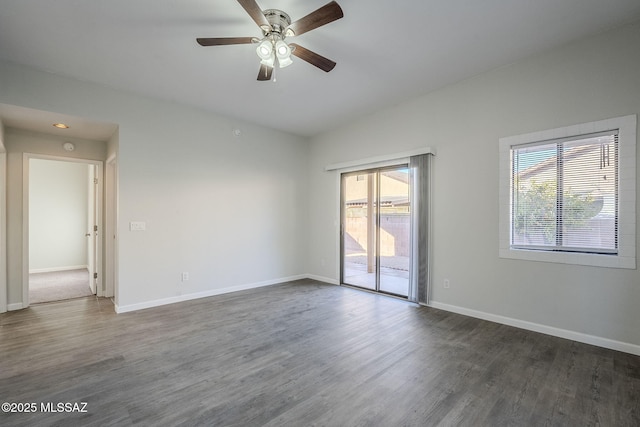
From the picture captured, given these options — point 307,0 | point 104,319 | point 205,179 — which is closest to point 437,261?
point 307,0

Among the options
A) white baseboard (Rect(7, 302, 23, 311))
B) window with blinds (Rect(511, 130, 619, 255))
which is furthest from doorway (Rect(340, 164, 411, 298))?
white baseboard (Rect(7, 302, 23, 311))

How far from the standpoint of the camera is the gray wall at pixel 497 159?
2.80 metres

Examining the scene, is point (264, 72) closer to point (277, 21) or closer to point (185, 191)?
point (277, 21)

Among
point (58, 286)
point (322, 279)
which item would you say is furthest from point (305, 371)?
point (58, 286)

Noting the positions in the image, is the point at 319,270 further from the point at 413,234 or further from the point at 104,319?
the point at 104,319

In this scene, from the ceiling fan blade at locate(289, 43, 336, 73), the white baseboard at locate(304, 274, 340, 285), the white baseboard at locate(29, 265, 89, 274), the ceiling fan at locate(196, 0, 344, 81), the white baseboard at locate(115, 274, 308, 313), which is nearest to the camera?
the ceiling fan at locate(196, 0, 344, 81)

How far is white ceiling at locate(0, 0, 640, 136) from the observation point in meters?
2.43

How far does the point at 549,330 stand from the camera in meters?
3.14

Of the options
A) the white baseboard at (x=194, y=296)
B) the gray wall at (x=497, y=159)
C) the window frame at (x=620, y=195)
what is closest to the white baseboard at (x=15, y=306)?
the white baseboard at (x=194, y=296)

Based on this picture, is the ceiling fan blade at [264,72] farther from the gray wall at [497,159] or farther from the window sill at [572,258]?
the window sill at [572,258]

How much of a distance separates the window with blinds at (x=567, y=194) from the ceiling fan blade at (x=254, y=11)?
10.3 ft

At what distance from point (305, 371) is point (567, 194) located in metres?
3.35

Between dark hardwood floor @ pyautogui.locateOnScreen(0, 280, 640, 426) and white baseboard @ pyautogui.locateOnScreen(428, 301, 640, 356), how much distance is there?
9 centimetres

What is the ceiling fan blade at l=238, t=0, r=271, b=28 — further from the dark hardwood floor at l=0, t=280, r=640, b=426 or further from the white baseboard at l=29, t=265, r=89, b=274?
the white baseboard at l=29, t=265, r=89, b=274
